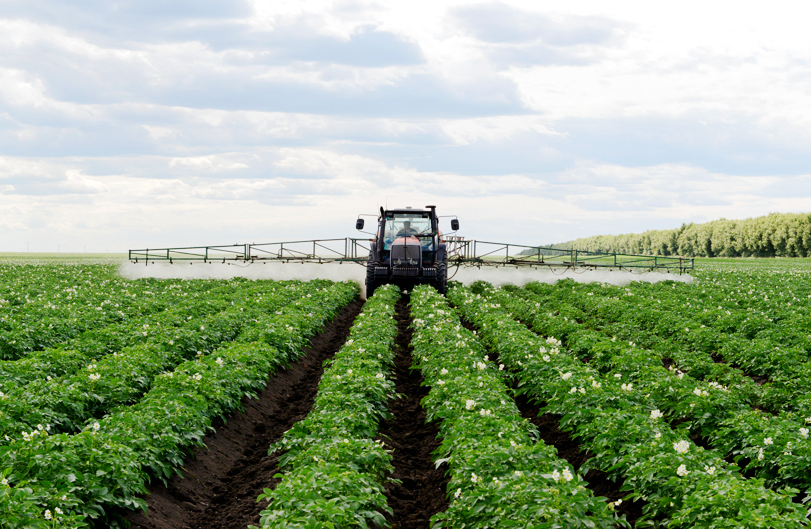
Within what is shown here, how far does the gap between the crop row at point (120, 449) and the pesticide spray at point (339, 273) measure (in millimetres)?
20186

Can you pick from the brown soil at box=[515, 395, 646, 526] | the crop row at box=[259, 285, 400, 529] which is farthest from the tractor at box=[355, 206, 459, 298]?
the brown soil at box=[515, 395, 646, 526]

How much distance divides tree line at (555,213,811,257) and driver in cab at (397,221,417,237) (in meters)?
66.6

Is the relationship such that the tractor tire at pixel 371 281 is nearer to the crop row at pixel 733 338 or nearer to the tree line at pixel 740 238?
the crop row at pixel 733 338

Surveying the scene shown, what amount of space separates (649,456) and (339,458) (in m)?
3.39

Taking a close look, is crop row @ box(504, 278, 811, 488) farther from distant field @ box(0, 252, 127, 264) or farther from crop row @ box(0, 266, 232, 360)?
distant field @ box(0, 252, 127, 264)

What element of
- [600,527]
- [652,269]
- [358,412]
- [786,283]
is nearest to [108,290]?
[358,412]

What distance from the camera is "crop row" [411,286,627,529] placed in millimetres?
5062

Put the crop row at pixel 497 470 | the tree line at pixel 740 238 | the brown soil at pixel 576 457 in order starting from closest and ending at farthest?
the crop row at pixel 497 470, the brown soil at pixel 576 457, the tree line at pixel 740 238

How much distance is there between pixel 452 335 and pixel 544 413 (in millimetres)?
3833

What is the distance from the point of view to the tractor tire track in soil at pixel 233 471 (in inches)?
269

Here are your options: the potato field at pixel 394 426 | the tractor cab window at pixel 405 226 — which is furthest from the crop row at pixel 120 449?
the tractor cab window at pixel 405 226

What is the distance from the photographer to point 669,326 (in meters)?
16.9

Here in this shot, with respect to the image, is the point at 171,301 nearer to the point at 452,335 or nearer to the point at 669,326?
the point at 452,335

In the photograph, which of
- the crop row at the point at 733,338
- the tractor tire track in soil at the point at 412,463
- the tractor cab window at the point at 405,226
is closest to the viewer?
the tractor tire track in soil at the point at 412,463
